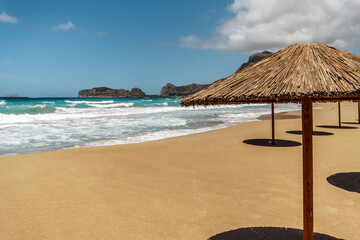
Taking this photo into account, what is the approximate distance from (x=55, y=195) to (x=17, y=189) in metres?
0.86

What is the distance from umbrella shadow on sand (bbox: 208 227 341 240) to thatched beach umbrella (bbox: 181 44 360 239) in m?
0.52

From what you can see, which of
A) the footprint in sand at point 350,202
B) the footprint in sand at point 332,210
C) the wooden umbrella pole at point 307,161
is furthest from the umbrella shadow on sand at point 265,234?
the footprint in sand at point 350,202

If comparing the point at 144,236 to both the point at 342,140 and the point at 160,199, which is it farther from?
the point at 342,140

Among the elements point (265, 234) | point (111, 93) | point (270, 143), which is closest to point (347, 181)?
point (265, 234)

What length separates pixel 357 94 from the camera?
224 cm

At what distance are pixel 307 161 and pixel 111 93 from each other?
128360mm

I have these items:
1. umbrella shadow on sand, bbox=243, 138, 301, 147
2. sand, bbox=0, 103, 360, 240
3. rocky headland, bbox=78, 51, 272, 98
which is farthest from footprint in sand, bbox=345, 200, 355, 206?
rocky headland, bbox=78, 51, 272, 98

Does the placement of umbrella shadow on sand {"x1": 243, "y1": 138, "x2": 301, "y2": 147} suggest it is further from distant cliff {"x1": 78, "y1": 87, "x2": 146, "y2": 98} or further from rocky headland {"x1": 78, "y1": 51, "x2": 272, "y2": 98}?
distant cliff {"x1": 78, "y1": 87, "x2": 146, "y2": 98}

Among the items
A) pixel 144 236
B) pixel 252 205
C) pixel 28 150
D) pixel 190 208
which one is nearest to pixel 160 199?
pixel 190 208

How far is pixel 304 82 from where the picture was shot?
2389mm

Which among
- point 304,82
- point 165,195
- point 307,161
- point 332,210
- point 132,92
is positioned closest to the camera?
point 304,82

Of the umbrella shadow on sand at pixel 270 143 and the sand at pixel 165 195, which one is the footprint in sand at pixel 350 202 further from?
the umbrella shadow on sand at pixel 270 143

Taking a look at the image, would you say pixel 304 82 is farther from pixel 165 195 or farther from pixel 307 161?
pixel 165 195

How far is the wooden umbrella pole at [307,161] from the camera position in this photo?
2.63 meters
